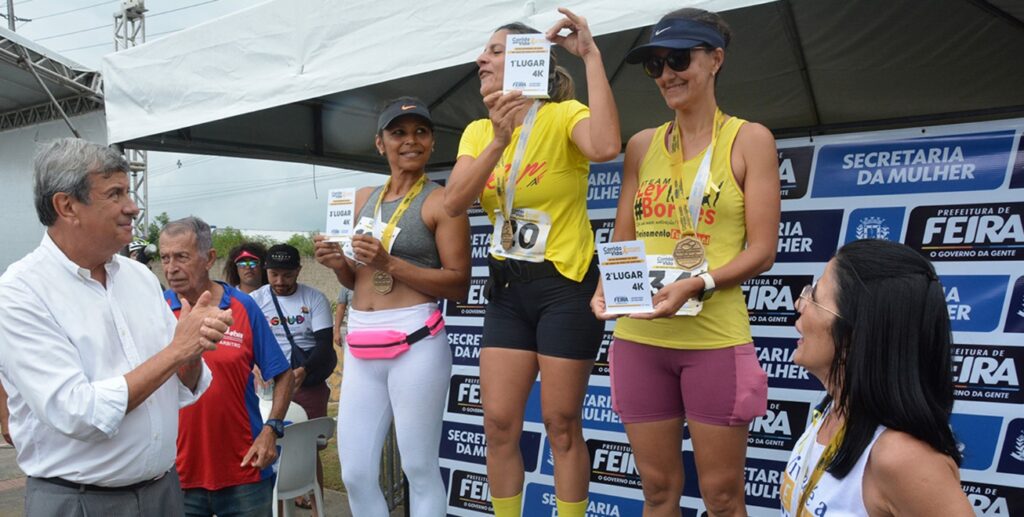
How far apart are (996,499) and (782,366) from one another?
3.00 ft

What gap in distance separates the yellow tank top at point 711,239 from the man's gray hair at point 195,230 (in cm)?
177

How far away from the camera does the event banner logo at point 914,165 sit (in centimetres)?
292

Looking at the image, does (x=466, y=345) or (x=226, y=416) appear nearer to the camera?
(x=226, y=416)

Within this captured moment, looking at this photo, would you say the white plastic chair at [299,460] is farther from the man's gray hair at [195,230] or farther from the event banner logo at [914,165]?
the event banner logo at [914,165]

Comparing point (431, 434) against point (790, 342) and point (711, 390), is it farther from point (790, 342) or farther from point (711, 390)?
point (790, 342)

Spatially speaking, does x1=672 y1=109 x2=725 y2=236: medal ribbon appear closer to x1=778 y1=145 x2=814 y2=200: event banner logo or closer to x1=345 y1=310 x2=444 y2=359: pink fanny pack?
x1=345 y1=310 x2=444 y2=359: pink fanny pack

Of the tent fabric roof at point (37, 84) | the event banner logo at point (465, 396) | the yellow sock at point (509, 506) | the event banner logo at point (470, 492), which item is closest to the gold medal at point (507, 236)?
the yellow sock at point (509, 506)

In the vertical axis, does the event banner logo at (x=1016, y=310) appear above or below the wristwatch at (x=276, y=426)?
above

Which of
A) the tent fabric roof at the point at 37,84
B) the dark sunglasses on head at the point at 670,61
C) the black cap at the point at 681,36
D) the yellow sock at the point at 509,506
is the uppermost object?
the tent fabric roof at the point at 37,84

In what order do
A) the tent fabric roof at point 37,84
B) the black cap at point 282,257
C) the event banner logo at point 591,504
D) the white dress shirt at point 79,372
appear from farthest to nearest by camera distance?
the tent fabric roof at point 37,84
the black cap at point 282,257
the event banner logo at point 591,504
the white dress shirt at point 79,372

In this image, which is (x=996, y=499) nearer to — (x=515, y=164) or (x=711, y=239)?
(x=711, y=239)

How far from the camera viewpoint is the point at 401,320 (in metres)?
2.55

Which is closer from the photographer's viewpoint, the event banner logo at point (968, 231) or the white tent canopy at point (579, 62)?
the white tent canopy at point (579, 62)

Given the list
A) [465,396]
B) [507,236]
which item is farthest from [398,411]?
[465,396]
